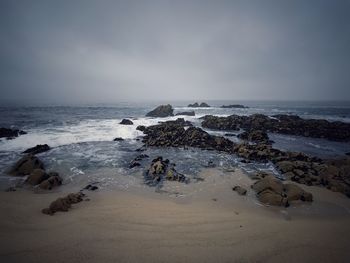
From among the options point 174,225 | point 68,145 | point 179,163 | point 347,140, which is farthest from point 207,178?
point 347,140

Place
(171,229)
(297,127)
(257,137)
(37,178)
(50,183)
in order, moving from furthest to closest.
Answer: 1. (297,127)
2. (257,137)
3. (37,178)
4. (50,183)
5. (171,229)

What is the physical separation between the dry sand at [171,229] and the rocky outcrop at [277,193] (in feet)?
1.62

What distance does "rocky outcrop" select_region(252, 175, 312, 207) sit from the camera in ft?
31.1

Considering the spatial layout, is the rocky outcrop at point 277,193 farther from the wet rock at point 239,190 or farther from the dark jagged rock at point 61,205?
the dark jagged rock at point 61,205

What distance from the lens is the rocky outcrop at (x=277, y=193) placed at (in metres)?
9.48

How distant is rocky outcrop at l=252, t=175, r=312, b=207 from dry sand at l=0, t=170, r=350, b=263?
1.62ft

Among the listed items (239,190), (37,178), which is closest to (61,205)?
(37,178)

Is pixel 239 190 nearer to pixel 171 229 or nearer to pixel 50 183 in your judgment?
pixel 171 229

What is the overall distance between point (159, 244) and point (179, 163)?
988cm

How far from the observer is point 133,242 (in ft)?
20.9

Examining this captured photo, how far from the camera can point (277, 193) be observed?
390 inches

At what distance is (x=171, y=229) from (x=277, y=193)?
594 cm

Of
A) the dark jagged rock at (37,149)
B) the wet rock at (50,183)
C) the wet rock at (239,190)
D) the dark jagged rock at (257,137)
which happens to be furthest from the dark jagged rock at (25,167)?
the dark jagged rock at (257,137)

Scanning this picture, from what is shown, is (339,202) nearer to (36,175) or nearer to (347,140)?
(36,175)
